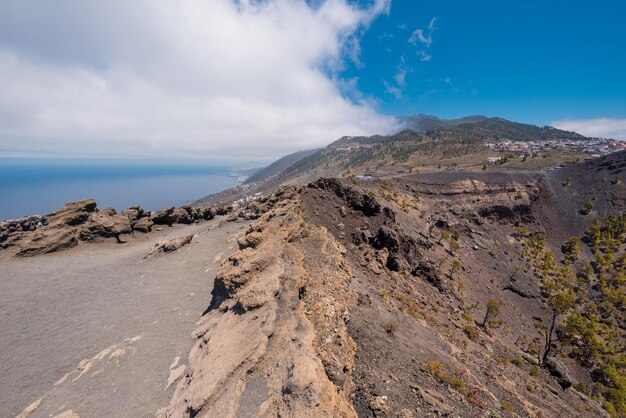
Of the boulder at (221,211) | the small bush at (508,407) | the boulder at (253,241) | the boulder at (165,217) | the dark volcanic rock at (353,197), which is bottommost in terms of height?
the small bush at (508,407)

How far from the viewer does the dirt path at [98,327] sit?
9984 millimetres

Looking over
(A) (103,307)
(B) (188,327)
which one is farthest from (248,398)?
(A) (103,307)

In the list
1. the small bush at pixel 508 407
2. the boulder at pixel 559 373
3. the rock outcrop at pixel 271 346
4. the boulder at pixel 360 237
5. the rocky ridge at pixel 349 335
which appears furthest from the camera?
the boulder at pixel 360 237

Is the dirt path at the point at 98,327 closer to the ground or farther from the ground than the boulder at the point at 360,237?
closer to the ground

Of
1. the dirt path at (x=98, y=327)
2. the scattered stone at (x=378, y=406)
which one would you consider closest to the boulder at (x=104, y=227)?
the dirt path at (x=98, y=327)

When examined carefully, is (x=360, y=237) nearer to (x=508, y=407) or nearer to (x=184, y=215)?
(x=508, y=407)

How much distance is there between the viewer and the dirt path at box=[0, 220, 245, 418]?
32.8 feet

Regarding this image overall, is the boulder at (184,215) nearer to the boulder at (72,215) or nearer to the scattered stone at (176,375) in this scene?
the boulder at (72,215)

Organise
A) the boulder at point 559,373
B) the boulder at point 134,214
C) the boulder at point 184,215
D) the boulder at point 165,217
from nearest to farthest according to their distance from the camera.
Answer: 1. the boulder at point 559,373
2. the boulder at point 134,214
3. the boulder at point 165,217
4. the boulder at point 184,215

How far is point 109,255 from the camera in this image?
935 inches

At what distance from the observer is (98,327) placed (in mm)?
13852

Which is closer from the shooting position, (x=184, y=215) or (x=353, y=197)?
(x=353, y=197)

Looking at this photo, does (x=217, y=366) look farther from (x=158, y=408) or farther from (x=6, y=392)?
(x=6, y=392)

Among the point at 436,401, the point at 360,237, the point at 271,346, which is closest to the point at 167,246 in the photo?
the point at 360,237
